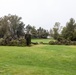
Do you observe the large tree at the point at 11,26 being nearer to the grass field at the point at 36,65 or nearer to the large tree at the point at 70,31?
the large tree at the point at 70,31

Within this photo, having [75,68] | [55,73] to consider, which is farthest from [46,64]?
[55,73]

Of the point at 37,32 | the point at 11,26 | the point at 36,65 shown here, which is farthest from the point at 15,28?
the point at 36,65

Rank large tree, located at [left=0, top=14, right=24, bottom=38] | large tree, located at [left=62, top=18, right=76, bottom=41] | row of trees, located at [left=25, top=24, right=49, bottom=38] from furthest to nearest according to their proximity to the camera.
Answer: row of trees, located at [left=25, top=24, right=49, bottom=38], large tree, located at [left=0, top=14, right=24, bottom=38], large tree, located at [left=62, top=18, right=76, bottom=41]

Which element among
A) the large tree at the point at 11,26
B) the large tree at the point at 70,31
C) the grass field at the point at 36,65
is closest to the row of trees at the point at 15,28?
the large tree at the point at 11,26

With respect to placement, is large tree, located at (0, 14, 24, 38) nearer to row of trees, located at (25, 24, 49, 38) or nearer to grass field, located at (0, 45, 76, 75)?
row of trees, located at (25, 24, 49, 38)

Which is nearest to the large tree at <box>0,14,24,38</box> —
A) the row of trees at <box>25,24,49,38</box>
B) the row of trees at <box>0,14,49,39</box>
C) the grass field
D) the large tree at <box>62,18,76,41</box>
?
the row of trees at <box>0,14,49,39</box>

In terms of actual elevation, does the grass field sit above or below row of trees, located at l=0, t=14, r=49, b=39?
below

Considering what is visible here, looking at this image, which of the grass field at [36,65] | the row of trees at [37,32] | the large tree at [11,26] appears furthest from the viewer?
the row of trees at [37,32]

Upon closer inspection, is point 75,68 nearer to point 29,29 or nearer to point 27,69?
point 27,69

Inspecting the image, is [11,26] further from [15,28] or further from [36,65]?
[36,65]

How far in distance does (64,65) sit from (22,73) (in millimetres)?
4029

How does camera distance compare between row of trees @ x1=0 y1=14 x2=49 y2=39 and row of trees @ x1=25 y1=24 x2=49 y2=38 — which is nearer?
row of trees @ x1=0 y1=14 x2=49 y2=39

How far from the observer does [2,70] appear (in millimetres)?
11328

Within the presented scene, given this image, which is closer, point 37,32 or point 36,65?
point 36,65
